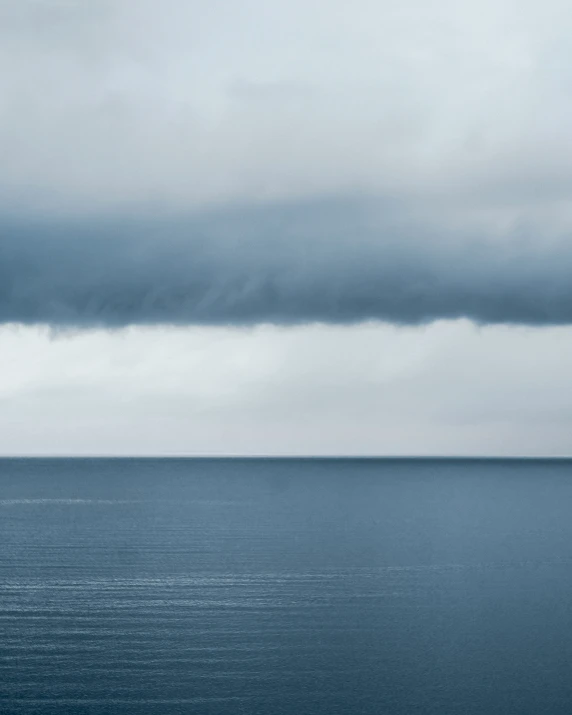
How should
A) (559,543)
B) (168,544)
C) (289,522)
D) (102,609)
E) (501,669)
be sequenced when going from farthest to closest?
(289,522) < (559,543) < (168,544) < (102,609) < (501,669)

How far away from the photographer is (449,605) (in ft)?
327

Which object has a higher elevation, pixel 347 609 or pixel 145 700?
pixel 347 609

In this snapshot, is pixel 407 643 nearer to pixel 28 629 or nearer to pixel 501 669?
Answer: pixel 501 669

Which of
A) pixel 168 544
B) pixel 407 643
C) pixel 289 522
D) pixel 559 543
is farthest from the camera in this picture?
pixel 289 522

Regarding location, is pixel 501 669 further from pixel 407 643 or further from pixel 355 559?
pixel 355 559

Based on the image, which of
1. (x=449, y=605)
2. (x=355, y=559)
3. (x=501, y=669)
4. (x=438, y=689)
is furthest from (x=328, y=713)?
(x=355, y=559)

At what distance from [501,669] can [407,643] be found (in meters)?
9.99

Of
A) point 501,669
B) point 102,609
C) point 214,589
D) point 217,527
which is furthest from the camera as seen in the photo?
point 217,527

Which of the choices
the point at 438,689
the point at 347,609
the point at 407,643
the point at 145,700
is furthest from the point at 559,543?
the point at 145,700

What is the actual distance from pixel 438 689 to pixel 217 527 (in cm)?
11570

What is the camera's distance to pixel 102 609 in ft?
309

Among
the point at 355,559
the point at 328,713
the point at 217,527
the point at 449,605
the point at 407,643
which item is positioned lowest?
the point at 328,713

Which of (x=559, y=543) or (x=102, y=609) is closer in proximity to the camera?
(x=102, y=609)

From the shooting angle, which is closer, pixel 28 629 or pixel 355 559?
pixel 28 629
